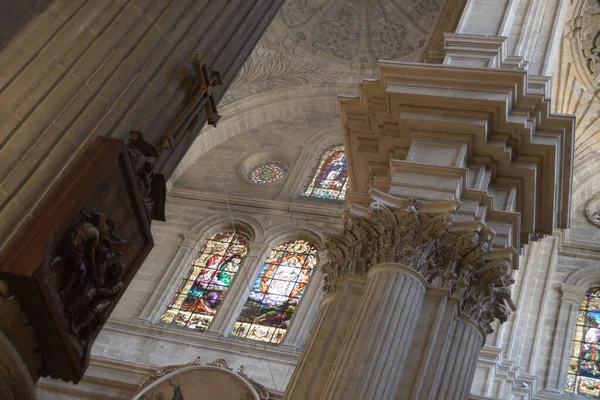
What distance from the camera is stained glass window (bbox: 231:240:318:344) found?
15508 millimetres

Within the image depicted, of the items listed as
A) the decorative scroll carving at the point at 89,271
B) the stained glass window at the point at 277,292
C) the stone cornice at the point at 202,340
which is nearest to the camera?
the decorative scroll carving at the point at 89,271

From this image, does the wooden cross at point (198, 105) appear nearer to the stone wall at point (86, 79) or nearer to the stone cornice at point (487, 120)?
the stone wall at point (86, 79)

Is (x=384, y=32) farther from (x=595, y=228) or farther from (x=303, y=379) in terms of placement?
(x=303, y=379)

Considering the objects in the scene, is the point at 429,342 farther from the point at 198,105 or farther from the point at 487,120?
the point at 198,105

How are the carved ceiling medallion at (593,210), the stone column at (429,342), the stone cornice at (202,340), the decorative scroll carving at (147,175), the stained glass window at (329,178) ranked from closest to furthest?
the decorative scroll carving at (147,175)
the stone column at (429,342)
the stone cornice at (202,340)
the carved ceiling medallion at (593,210)
the stained glass window at (329,178)

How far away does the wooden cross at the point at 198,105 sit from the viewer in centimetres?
561

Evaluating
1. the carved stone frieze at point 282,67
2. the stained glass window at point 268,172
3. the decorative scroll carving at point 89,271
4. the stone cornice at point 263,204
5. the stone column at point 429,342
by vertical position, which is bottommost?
the decorative scroll carving at point 89,271

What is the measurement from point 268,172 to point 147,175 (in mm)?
14172

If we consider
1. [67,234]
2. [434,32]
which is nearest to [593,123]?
[434,32]

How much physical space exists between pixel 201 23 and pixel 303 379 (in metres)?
3.10

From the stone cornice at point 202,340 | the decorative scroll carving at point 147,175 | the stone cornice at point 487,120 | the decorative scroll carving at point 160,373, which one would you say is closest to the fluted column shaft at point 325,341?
the stone cornice at point 487,120

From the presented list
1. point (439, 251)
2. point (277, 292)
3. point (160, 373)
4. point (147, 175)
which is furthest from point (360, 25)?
point (147, 175)

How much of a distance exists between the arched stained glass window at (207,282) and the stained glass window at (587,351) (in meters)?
7.01

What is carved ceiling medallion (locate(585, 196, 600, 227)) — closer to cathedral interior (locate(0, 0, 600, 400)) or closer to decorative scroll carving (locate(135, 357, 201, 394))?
cathedral interior (locate(0, 0, 600, 400))
